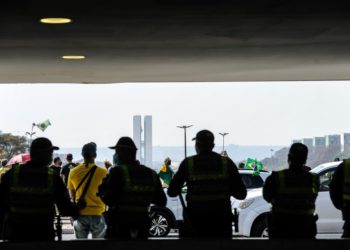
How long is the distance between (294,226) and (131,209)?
1717 mm

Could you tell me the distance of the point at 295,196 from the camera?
9.43 metres

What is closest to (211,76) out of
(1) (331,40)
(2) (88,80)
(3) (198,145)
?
(2) (88,80)

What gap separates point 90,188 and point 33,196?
2.33 m

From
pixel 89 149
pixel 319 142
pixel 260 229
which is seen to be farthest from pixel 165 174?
pixel 319 142

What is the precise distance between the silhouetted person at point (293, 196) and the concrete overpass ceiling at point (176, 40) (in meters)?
1.62

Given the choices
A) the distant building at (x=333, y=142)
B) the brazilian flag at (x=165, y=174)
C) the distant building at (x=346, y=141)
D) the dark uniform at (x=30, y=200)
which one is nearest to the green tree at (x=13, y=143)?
the distant building at (x=333, y=142)

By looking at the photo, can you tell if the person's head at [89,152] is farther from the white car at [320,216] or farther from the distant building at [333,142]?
the distant building at [333,142]

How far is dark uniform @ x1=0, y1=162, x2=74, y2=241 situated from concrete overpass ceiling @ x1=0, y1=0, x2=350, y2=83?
5.47 feet

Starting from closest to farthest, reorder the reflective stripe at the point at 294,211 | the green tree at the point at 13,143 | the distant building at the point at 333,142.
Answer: the reflective stripe at the point at 294,211 → the distant building at the point at 333,142 → the green tree at the point at 13,143

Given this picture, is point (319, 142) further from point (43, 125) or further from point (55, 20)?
point (55, 20)

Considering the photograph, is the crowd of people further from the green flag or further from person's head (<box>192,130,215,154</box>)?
the green flag

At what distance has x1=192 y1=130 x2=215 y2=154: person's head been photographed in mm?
9359

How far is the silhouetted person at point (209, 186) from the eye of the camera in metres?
9.34

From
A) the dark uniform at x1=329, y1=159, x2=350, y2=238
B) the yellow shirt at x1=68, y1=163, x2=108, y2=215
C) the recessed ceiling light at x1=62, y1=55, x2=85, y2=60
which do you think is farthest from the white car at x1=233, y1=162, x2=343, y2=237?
the dark uniform at x1=329, y1=159, x2=350, y2=238
